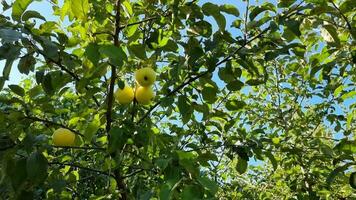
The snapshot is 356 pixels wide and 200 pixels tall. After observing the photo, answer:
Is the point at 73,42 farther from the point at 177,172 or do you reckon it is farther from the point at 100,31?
the point at 177,172

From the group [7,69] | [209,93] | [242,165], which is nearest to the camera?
[7,69]

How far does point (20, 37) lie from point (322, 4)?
1.15 metres

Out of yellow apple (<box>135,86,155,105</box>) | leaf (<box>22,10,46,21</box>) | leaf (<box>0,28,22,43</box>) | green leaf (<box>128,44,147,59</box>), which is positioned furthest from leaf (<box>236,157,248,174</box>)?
leaf (<box>0,28,22,43</box>)

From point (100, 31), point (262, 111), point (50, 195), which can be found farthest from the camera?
point (262, 111)

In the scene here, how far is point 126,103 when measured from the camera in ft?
6.95

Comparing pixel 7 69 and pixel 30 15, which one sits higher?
pixel 30 15

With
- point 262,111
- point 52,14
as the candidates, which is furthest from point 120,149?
point 262,111

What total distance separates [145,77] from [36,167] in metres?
0.63

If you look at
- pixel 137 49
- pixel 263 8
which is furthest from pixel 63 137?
pixel 263 8

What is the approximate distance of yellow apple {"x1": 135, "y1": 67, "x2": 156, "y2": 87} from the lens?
6.70 ft

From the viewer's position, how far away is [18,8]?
1731 millimetres

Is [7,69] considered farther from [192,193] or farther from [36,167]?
[192,193]

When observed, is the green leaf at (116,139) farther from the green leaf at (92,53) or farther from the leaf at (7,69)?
the leaf at (7,69)

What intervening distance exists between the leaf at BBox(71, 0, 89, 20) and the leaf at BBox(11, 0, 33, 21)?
0.17 m
